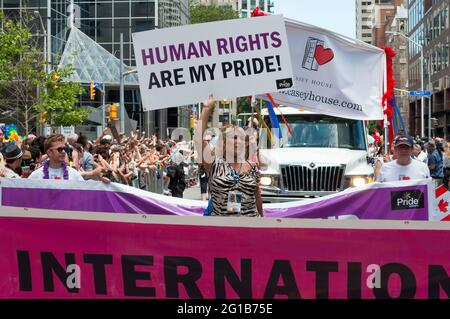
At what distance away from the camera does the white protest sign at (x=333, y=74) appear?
33.7 feet

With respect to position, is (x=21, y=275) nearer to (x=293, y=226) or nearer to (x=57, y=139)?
(x=293, y=226)

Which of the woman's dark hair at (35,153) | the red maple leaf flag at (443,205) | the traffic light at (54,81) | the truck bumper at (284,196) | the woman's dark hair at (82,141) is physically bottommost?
the truck bumper at (284,196)

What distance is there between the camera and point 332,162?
1381cm

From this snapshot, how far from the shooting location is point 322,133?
15039mm

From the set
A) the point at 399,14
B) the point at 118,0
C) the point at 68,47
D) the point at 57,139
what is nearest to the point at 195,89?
the point at 57,139

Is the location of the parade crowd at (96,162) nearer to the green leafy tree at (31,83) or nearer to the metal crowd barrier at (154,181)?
the metal crowd barrier at (154,181)

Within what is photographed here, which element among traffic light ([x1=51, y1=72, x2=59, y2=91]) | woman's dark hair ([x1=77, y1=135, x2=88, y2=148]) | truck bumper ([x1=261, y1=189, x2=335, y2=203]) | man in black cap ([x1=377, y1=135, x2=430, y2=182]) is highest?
traffic light ([x1=51, y1=72, x2=59, y2=91])

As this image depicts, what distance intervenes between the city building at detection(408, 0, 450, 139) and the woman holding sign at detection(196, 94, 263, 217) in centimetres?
5869

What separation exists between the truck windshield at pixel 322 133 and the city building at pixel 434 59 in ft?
165


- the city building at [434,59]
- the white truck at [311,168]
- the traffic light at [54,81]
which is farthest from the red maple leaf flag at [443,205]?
the city building at [434,59]

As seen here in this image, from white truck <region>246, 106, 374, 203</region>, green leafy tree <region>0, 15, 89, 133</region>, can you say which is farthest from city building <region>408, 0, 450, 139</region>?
white truck <region>246, 106, 374, 203</region>

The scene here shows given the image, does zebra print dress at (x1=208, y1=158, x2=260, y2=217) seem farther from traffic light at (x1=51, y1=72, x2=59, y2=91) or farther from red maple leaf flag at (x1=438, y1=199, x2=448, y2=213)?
traffic light at (x1=51, y1=72, x2=59, y2=91)

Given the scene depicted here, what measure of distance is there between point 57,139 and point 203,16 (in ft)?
321

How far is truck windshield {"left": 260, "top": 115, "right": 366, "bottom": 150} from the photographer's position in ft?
48.9
